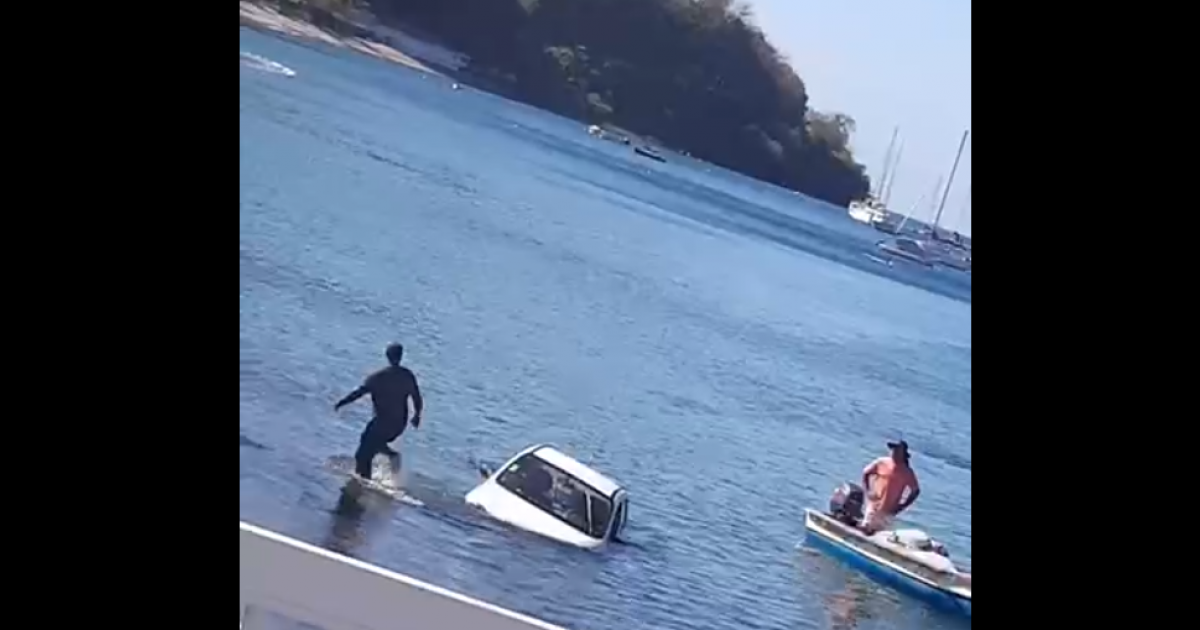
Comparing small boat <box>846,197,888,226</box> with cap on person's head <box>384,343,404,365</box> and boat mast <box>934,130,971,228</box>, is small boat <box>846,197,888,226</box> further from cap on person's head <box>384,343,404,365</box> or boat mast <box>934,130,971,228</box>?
cap on person's head <box>384,343,404,365</box>

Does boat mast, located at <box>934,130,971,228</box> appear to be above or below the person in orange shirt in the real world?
above

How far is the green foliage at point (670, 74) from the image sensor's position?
1.53m

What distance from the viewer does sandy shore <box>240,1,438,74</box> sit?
162 centimetres

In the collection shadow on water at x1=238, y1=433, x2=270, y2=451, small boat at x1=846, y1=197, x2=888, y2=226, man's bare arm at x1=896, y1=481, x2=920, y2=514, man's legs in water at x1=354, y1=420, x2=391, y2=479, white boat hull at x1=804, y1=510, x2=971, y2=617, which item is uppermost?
small boat at x1=846, y1=197, x2=888, y2=226

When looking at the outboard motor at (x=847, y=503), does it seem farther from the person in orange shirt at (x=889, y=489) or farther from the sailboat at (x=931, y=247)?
the sailboat at (x=931, y=247)

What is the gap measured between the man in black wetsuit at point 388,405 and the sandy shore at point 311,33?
344 millimetres

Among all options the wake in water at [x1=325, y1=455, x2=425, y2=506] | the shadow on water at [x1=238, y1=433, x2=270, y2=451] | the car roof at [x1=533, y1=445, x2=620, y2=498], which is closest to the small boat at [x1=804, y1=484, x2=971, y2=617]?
the car roof at [x1=533, y1=445, x2=620, y2=498]

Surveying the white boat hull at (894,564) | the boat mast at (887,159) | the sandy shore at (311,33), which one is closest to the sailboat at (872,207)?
the boat mast at (887,159)

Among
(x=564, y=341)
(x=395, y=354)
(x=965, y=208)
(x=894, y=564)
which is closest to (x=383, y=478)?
(x=395, y=354)
